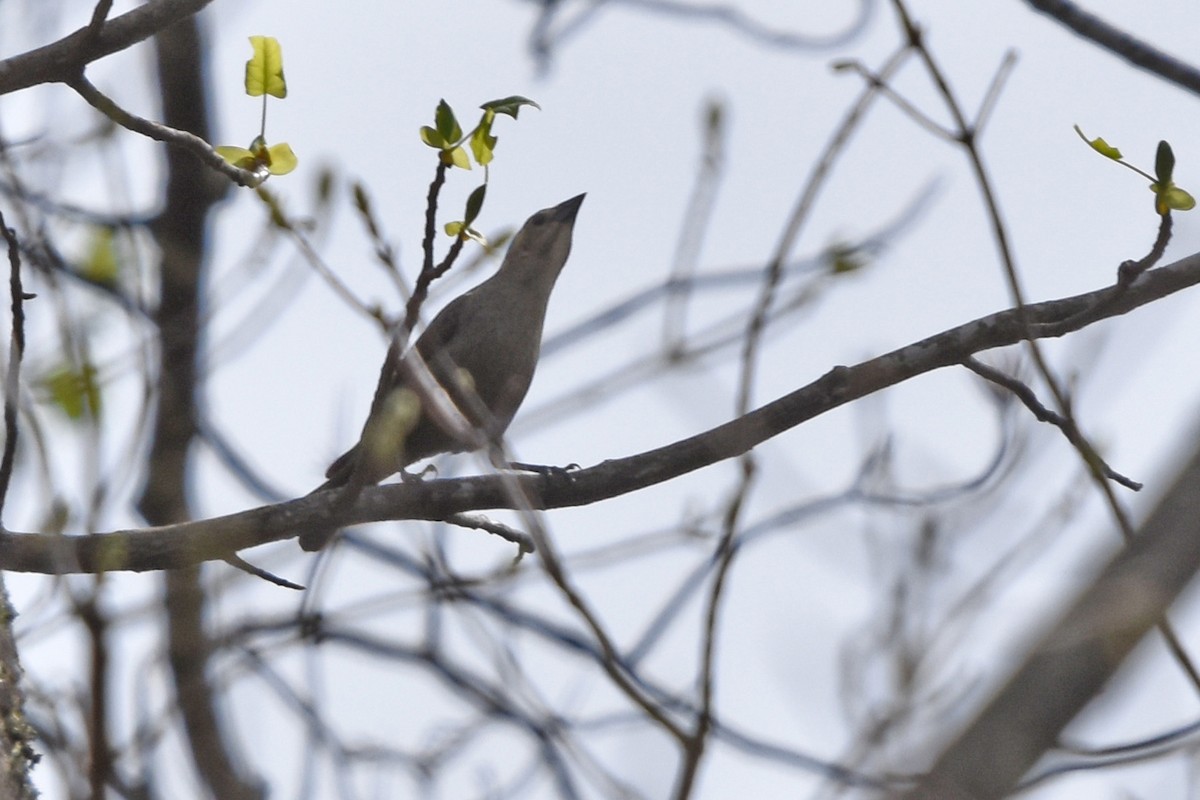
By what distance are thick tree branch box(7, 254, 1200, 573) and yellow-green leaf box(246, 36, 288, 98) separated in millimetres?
1140

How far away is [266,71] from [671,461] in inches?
59.1

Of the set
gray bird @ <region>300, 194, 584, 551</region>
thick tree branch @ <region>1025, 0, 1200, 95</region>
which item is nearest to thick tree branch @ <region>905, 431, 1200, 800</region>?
thick tree branch @ <region>1025, 0, 1200, 95</region>

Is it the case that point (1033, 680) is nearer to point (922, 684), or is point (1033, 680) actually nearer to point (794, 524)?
point (922, 684)

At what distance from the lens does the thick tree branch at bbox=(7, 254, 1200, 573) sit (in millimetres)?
3730

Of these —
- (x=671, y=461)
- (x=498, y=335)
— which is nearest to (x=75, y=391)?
(x=671, y=461)

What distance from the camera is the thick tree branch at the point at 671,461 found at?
3.73 metres

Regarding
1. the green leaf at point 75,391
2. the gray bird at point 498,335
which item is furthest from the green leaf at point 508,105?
the gray bird at point 498,335

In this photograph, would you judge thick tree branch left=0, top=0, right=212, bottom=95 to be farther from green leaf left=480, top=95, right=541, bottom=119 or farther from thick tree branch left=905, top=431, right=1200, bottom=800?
thick tree branch left=905, top=431, right=1200, bottom=800

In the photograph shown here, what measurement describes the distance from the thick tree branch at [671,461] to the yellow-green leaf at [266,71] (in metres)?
1.14

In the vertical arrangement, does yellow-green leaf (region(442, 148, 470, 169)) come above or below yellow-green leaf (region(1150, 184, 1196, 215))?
above

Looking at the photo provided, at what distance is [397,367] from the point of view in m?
2.88

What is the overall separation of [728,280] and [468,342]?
1602mm

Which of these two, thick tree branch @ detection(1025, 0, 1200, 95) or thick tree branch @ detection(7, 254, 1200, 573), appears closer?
thick tree branch @ detection(1025, 0, 1200, 95)

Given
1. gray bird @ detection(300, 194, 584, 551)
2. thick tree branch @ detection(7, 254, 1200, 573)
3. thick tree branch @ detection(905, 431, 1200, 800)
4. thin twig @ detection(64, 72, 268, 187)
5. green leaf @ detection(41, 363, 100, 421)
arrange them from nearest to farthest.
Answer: thick tree branch @ detection(905, 431, 1200, 800)
green leaf @ detection(41, 363, 100, 421)
thin twig @ detection(64, 72, 268, 187)
thick tree branch @ detection(7, 254, 1200, 573)
gray bird @ detection(300, 194, 584, 551)
